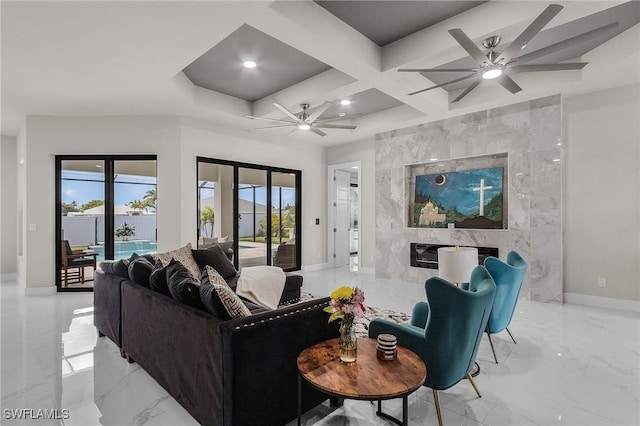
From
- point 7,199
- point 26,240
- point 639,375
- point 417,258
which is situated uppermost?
point 7,199

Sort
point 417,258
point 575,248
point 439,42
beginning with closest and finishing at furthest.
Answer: point 439,42, point 575,248, point 417,258

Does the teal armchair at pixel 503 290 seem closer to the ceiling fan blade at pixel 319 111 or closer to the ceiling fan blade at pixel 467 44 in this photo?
the ceiling fan blade at pixel 467 44

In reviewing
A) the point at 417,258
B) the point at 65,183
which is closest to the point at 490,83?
the point at 417,258

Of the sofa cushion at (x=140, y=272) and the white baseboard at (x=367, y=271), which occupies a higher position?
the sofa cushion at (x=140, y=272)

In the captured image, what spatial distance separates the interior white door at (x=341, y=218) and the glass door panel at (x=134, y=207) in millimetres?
4117

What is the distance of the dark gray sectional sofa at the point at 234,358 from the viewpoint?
68.9 inches

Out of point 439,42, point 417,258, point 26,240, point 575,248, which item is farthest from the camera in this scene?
point 417,258

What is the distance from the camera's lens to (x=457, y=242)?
5855 millimetres

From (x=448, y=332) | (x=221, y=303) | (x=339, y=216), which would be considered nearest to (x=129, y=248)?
(x=339, y=216)

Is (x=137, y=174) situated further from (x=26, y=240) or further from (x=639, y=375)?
(x=639, y=375)

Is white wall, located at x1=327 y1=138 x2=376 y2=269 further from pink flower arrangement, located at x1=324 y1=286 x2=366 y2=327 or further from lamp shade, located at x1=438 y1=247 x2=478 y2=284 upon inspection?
pink flower arrangement, located at x1=324 y1=286 x2=366 y2=327

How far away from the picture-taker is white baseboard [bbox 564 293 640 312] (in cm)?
449

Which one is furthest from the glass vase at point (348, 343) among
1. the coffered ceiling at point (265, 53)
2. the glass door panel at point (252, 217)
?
the glass door panel at point (252, 217)

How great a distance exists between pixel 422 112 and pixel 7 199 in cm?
863
